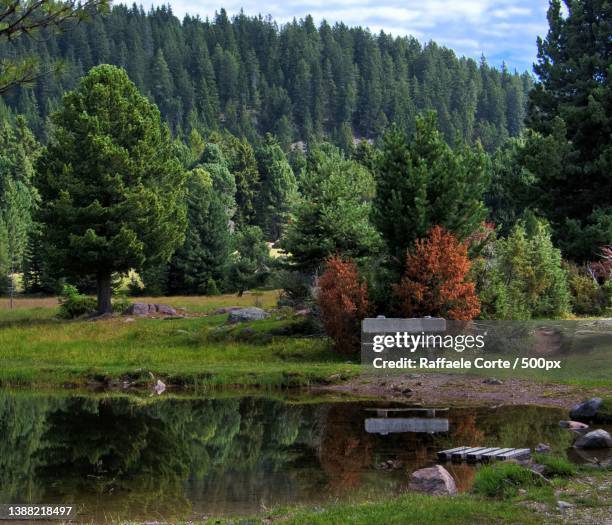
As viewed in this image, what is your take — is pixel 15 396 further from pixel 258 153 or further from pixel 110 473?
pixel 258 153

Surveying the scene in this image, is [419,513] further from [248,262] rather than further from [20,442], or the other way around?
[248,262]

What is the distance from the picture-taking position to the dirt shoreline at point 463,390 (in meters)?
25.9

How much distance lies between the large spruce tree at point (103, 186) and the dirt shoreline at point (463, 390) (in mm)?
18665

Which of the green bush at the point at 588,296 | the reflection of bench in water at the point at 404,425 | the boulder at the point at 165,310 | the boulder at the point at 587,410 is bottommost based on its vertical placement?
the reflection of bench in water at the point at 404,425

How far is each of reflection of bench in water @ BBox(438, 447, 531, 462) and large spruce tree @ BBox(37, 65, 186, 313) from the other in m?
27.9

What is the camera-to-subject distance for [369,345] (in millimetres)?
32844

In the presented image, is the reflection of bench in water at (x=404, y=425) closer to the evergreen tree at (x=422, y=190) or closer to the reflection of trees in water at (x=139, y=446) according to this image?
the reflection of trees in water at (x=139, y=446)

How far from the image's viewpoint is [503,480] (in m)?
13.7

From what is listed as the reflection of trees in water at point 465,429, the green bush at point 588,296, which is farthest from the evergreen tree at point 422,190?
the reflection of trees in water at point 465,429

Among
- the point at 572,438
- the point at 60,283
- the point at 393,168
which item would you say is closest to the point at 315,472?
the point at 572,438

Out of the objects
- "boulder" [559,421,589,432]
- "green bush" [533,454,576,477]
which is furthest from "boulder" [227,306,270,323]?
"green bush" [533,454,576,477]

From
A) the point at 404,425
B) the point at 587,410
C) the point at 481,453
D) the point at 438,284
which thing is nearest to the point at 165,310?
the point at 438,284

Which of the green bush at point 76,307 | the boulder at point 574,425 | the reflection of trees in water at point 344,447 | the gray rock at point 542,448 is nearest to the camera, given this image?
the reflection of trees in water at point 344,447
